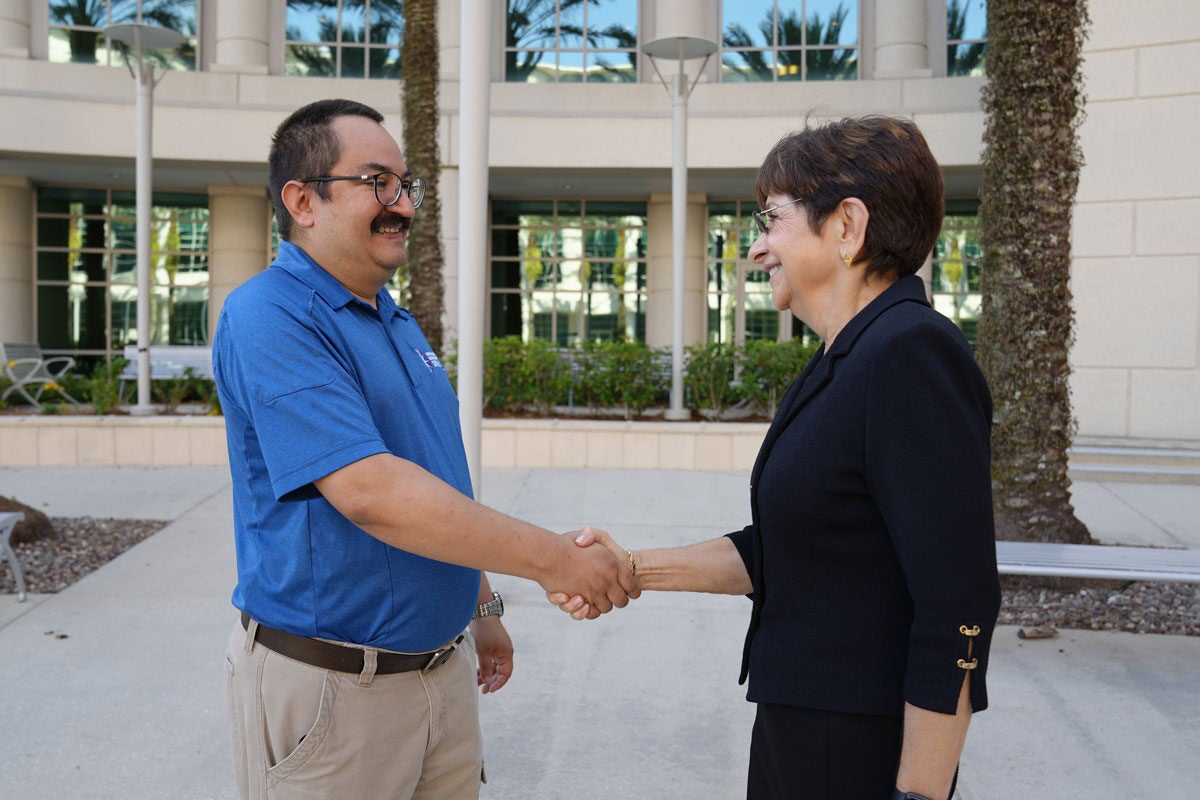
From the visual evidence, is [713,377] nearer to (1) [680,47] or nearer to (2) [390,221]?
(1) [680,47]

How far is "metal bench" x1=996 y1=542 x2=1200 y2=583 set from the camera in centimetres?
502

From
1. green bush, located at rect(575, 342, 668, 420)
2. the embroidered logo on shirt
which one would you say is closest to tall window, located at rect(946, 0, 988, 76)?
green bush, located at rect(575, 342, 668, 420)

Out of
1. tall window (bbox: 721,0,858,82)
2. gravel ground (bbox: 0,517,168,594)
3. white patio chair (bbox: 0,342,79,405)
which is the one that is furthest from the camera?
tall window (bbox: 721,0,858,82)

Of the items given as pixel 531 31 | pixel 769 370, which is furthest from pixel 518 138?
pixel 769 370

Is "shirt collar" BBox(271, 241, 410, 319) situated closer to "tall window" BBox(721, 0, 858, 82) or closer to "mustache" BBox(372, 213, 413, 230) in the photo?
"mustache" BBox(372, 213, 413, 230)

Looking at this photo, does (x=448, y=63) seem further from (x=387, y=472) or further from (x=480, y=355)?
(x=387, y=472)

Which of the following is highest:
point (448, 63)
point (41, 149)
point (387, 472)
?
point (448, 63)

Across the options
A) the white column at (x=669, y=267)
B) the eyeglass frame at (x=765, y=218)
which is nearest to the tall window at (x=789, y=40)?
the white column at (x=669, y=267)

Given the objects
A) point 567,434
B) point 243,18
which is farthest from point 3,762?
point 243,18

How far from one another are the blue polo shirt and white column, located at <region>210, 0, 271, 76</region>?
18.4m

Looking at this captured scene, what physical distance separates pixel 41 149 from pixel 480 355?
46.2 ft

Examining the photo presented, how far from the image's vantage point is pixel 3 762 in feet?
12.7

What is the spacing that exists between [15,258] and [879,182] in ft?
70.8

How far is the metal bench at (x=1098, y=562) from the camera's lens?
198 inches
